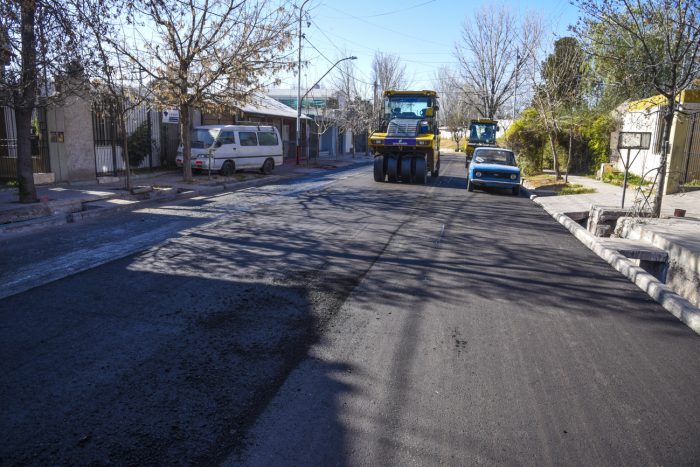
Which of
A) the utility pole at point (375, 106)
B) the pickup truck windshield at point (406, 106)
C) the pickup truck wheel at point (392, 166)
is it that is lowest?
the pickup truck wheel at point (392, 166)

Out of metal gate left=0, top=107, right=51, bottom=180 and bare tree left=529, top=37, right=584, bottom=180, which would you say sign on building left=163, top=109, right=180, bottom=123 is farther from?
bare tree left=529, top=37, right=584, bottom=180

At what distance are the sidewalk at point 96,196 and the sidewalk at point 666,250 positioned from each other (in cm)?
1057

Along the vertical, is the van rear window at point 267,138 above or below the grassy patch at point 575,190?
above

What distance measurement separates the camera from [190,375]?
382 centimetres

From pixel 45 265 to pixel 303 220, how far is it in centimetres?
511

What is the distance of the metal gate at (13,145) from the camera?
50.1ft

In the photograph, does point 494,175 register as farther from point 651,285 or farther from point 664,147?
point 651,285

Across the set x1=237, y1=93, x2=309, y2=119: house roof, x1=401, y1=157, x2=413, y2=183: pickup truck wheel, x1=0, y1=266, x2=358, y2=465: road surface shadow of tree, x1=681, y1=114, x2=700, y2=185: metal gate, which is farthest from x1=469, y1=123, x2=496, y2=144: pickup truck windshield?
x1=0, y1=266, x2=358, y2=465: road surface shadow of tree

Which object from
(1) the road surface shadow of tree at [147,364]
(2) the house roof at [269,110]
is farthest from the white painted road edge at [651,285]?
(2) the house roof at [269,110]

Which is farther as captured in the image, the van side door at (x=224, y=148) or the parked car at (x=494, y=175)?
the van side door at (x=224, y=148)

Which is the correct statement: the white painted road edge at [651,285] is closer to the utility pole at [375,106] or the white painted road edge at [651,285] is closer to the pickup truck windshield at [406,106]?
the pickup truck windshield at [406,106]

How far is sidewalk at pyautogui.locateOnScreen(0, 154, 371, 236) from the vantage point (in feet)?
33.4

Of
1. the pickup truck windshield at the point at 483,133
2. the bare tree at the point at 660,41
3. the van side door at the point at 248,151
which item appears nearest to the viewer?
the bare tree at the point at 660,41

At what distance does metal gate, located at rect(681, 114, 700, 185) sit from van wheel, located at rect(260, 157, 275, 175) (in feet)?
52.6
